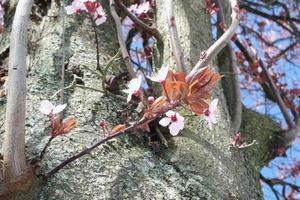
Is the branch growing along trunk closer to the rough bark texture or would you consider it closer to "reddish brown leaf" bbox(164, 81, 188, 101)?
the rough bark texture

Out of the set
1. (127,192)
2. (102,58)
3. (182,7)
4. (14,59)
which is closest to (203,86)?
(127,192)

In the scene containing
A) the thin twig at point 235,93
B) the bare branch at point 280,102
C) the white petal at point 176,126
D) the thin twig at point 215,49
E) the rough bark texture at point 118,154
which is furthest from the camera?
the bare branch at point 280,102

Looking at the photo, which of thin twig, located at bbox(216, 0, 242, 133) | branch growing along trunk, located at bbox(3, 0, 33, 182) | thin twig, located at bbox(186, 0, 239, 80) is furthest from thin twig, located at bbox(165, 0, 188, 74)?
branch growing along trunk, located at bbox(3, 0, 33, 182)

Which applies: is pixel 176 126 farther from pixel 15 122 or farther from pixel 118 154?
pixel 15 122

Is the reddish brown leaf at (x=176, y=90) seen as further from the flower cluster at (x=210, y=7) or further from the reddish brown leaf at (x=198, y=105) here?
the flower cluster at (x=210, y=7)

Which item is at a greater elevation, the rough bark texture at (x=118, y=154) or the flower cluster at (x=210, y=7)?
the flower cluster at (x=210, y=7)

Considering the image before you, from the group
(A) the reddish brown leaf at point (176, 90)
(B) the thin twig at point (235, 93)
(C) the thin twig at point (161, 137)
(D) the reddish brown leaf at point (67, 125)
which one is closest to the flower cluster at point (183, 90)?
(A) the reddish brown leaf at point (176, 90)
